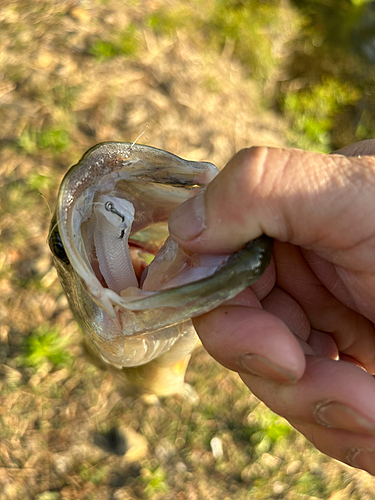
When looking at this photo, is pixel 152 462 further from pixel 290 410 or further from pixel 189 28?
pixel 189 28

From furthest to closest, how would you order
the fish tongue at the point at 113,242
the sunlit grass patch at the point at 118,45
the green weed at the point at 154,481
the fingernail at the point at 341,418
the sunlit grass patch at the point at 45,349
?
1. the sunlit grass patch at the point at 118,45
2. the sunlit grass patch at the point at 45,349
3. the green weed at the point at 154,481
4. the fish tongue at the point at 113,242
5. the fingernail at the point at 341,418

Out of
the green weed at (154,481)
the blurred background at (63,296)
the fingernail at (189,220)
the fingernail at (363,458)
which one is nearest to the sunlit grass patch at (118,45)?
the blurred background at (63,296)

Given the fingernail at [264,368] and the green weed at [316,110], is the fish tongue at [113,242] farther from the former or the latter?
the green weed at [316,110]

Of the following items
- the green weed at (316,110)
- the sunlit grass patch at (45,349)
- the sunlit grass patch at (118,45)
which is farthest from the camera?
the green weed at (316,110)

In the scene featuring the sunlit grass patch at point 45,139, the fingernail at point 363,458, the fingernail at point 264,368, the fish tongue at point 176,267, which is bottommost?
the fingernail at point 363,458

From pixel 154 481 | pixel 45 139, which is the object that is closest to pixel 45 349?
pixel 154 481

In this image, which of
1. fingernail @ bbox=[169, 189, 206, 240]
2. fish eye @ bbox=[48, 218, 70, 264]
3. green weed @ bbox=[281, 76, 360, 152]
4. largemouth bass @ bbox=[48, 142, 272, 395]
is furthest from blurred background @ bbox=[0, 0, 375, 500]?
fingernail @ bbox=[169, 189, 206, 240]

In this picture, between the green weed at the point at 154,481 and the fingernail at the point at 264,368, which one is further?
the green weed at the point at 154,481
